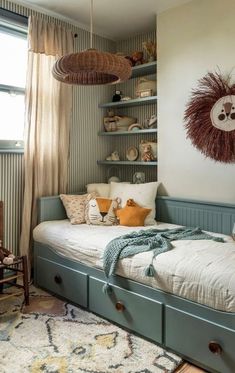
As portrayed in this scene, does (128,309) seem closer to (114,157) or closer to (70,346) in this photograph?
(70,346)

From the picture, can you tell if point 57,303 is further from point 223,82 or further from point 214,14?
point 214,14

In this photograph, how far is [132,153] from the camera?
382cm

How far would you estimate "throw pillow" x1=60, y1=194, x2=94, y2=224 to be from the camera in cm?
315

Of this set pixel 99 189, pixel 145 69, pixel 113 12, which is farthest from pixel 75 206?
pixel 113 12

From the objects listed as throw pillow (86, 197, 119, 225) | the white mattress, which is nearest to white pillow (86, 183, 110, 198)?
throw pillow (86, 197, 119, 225)

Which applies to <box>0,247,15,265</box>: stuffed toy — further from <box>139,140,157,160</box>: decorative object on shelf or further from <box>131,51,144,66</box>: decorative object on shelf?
<box>131,51,144,66</box>: decorative object on shelf

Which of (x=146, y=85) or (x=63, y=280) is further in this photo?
(x=146, y=85)

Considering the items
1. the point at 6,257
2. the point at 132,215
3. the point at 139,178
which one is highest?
the point at 139,178

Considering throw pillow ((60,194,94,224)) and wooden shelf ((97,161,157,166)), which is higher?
wooden shelf ((97,161,157,166))

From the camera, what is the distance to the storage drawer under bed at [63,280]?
260cm

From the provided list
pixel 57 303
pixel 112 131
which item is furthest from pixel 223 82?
pixel 57 303

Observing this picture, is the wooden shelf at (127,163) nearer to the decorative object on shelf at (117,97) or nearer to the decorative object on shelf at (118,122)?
the decorative object on shelf at (118,122)

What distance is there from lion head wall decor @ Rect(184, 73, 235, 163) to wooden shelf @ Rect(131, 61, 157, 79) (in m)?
0.64

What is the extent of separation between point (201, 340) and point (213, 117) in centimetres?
184
